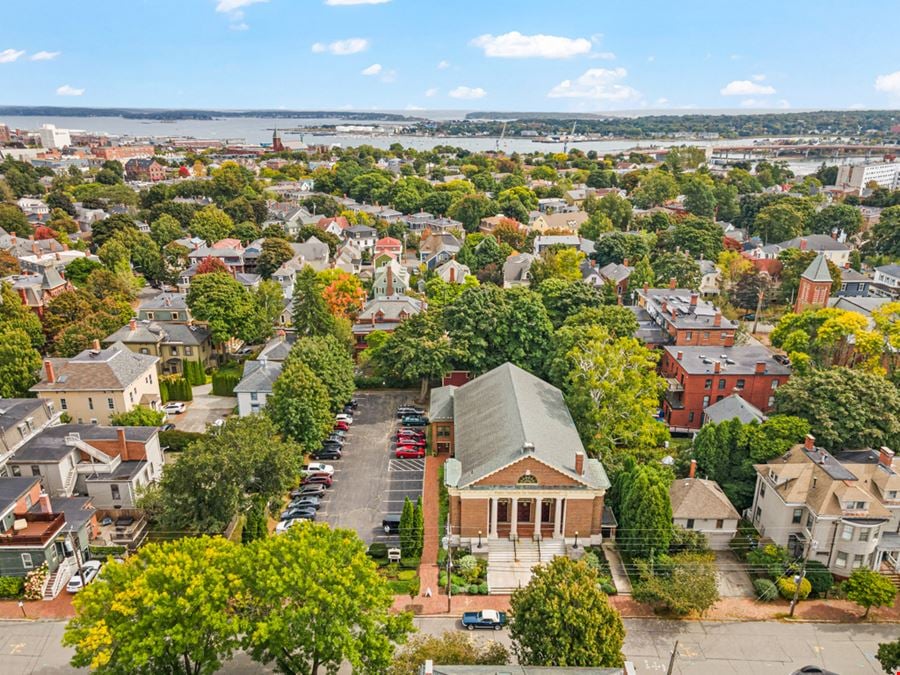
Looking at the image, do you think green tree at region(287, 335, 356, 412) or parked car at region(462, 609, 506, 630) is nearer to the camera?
parked car at region(462, 609, 506, 630)

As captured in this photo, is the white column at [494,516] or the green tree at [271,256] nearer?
the white column at [494,516]

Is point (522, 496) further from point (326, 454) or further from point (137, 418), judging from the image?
point (137, 418)

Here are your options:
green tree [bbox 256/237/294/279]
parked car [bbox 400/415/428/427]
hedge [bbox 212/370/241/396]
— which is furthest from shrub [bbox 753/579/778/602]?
green tree [bbox 256/237/294/279]

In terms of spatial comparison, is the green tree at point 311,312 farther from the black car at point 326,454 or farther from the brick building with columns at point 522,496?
the brick building with columns at point 522,496

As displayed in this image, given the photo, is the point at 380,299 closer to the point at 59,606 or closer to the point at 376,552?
the point at 376,552

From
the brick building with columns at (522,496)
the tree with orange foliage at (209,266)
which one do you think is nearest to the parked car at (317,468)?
the brick building with columns at (522,496)

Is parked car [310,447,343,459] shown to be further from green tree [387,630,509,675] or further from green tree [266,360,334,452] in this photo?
green tree [387,630,509,675]
